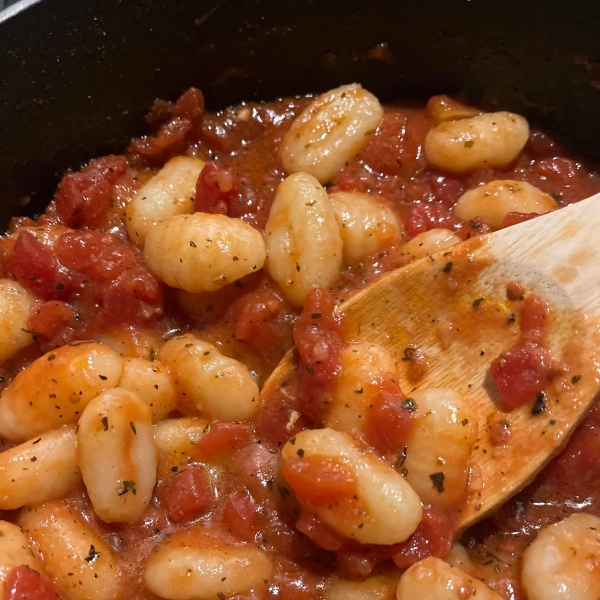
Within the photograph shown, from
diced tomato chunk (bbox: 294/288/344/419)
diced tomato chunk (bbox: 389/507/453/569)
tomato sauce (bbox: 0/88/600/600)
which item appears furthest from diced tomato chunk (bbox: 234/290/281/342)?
diced tomato chunk (bbox: 389/507/453/569)

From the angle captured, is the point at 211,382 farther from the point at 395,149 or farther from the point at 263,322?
the point at 395,149

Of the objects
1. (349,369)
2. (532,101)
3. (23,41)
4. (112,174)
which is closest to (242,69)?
(112,174)

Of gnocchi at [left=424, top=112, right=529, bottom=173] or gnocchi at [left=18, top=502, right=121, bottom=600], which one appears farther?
gnocchi at [left=424, top=112, right=529, bottom=173]

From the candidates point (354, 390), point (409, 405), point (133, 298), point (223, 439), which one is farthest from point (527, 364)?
point (133, 298)

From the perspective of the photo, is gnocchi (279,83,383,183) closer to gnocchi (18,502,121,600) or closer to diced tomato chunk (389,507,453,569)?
diced tomato chunk (389,507,453,569)

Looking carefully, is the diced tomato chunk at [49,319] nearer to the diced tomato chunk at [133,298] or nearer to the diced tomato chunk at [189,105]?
the diced tomato chunk at [133,298]
